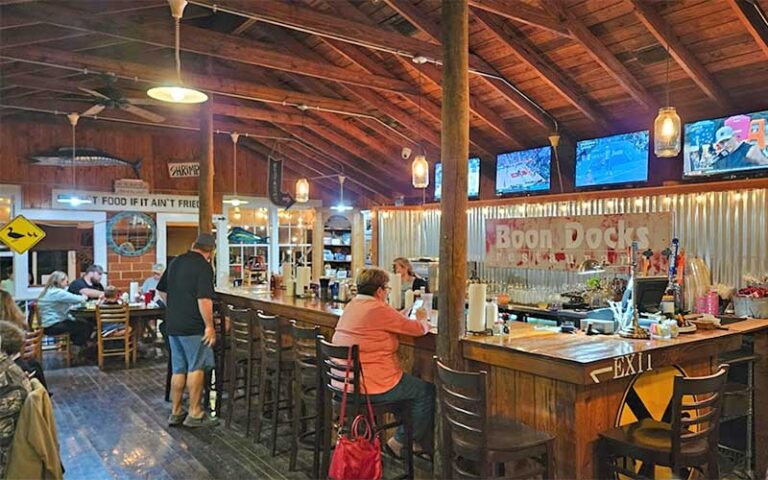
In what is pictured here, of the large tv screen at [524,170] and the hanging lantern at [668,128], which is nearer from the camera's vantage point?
the hanging lantern at [668,128]

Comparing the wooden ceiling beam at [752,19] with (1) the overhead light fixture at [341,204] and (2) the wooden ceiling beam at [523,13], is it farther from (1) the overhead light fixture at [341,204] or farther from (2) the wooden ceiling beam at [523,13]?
(1) the overhead light fixture at [341,204]

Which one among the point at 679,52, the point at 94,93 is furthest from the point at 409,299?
the point at 679,52

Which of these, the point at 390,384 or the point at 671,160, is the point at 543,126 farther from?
the point at 390,384

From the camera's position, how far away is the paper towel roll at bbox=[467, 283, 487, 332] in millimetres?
3414

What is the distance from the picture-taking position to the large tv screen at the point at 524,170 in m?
7.73

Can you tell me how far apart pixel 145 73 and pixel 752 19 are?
6.05 metres

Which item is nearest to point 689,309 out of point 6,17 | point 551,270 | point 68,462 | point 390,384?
point 551,270

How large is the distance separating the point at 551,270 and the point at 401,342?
3.78 meters

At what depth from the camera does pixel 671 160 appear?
6566mm

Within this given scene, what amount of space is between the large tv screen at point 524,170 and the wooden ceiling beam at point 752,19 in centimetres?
293

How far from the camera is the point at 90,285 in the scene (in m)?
8.19

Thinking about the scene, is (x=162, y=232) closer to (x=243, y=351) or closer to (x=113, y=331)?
(x=113, y=331)

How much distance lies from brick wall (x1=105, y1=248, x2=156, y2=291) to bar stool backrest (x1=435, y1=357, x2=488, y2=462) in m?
8.33

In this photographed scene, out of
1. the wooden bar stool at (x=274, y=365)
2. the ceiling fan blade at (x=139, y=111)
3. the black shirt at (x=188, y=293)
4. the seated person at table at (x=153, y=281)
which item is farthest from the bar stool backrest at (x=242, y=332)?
the seated person at table at (x=153, y=281)
